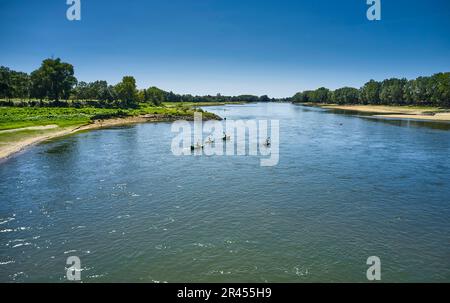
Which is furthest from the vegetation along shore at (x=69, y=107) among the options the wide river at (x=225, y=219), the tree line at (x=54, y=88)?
the wide river at (x=225, y=219)

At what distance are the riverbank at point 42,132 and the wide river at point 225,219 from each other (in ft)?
36.5

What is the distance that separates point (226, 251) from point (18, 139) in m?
63.5

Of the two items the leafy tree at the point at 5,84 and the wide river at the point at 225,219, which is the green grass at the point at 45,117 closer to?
the leafy tree at the point at 5,84

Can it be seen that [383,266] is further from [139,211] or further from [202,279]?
[139,211]

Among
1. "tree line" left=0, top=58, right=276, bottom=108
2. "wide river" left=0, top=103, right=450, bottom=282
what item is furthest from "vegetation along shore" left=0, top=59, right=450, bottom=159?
"wide river" left=0, top=103, right=450, bottom=282

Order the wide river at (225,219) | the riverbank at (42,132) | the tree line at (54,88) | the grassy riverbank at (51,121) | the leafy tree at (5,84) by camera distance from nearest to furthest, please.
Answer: the wide river at (225,219) < the riverbank at (42,132) < the grassy riverbank at (51,121) < the leafy tree at (5,84) < the tree line at (54,88)

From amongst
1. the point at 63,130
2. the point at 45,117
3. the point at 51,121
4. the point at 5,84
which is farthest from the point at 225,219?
the point at 5,84

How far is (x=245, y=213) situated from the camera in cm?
3070

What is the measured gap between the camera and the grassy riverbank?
225 ft

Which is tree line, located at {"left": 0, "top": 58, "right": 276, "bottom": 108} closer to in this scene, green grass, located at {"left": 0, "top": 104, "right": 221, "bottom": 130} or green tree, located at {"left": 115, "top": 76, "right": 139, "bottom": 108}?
green tree, located at {"left": 115, "top": 76, "right": 139, "bottom": 108}

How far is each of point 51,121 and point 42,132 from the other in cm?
1912

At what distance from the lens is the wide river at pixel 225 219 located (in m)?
21.6

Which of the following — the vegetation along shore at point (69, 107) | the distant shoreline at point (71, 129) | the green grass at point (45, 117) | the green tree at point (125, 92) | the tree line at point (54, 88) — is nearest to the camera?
the distant shoreline at point (71, 129)
